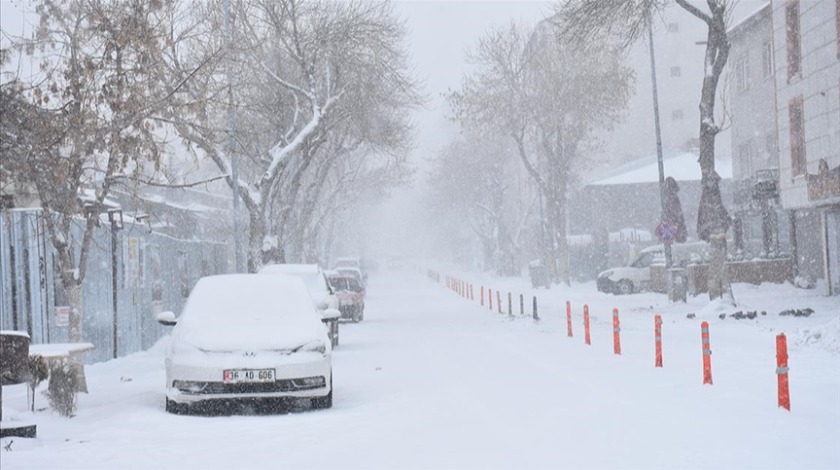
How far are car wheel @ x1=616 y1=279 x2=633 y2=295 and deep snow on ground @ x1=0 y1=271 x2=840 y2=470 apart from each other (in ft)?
71.3

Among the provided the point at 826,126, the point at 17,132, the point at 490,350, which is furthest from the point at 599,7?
the point at 17,132

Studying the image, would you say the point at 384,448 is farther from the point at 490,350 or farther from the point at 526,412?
the point at 490,350

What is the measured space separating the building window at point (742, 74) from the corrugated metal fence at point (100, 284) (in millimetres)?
24951

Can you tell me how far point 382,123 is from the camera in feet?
124

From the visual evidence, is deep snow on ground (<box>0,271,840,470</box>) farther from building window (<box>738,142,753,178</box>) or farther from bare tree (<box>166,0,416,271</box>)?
building window (<box>738,142,753,178</box>)

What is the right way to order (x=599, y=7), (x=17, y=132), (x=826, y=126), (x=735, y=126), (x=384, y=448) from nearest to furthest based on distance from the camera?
(x=384, y=448), (x=17, y=132), (x=599, y=7), (x=826, y=126), (x=735, y=126)

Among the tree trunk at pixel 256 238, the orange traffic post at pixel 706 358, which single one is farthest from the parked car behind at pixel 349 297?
the orange traffic post at pixel 706 358

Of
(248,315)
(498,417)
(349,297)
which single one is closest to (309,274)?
(349,297)

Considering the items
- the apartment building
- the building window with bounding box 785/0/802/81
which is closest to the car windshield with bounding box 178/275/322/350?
the apartment building

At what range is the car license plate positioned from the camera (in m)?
10.7

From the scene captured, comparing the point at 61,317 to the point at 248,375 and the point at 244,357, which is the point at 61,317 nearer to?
the point at 244,357

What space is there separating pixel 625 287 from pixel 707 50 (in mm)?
16264

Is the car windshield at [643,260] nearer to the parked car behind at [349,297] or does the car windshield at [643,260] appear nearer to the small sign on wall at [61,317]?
the parked car behind at [349,297]

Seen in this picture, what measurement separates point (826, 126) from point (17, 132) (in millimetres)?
25410
